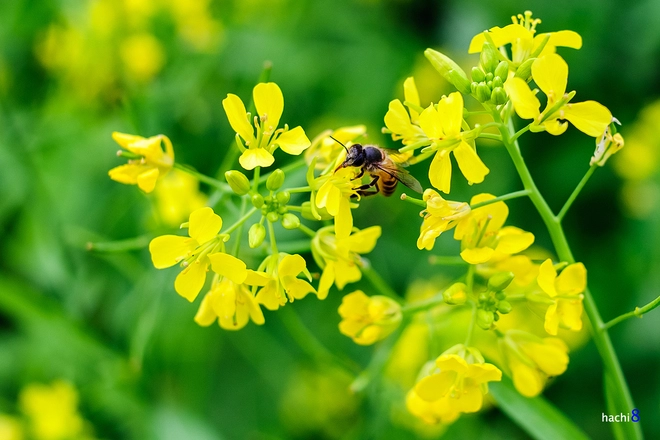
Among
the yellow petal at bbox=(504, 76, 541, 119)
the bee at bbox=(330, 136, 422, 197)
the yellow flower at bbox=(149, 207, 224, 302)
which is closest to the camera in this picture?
the yellow petal at bbox=(504, 76, 541, 119)

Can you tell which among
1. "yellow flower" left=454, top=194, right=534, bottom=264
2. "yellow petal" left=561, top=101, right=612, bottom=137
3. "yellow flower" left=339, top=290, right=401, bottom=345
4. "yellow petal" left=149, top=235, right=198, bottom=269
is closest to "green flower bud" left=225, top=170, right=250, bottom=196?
"yellow petal" left=149, top=235, right=198, bottom=269

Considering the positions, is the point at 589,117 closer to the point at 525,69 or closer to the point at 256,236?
the point at 525,69

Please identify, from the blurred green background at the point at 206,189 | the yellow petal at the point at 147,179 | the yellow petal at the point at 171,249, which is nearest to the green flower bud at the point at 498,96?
the yellow petal at the point at 171,249

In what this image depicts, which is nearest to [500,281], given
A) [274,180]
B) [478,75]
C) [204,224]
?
[478,75]

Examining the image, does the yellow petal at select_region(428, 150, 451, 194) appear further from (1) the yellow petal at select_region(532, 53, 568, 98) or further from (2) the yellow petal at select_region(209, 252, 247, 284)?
(2) the yellow petal at select_region(209, 252, 247, 284)

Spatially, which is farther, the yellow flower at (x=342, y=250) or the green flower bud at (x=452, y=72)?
the yellow flower at (x=342, y=250)

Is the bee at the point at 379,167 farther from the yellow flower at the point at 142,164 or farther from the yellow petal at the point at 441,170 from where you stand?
the yellow flower at the point at 142,164

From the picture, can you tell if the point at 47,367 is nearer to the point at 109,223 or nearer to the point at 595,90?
the point at 109,223

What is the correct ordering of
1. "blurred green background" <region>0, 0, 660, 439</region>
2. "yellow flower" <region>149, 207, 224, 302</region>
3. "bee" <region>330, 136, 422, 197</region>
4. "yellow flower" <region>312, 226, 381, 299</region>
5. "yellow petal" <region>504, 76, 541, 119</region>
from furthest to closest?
1. "blurred green background" <region>0, 0, 660, 439</region>
2. "bee" <region>330, 136, 422, 197</region>
3. "yellow flower" <region>312, 226, 381, 299</region>
4. "yellow flower" <region>149, 207, 224, 302</region>
5. "yellow petal" <region>504, 76, 541, 119</region>
